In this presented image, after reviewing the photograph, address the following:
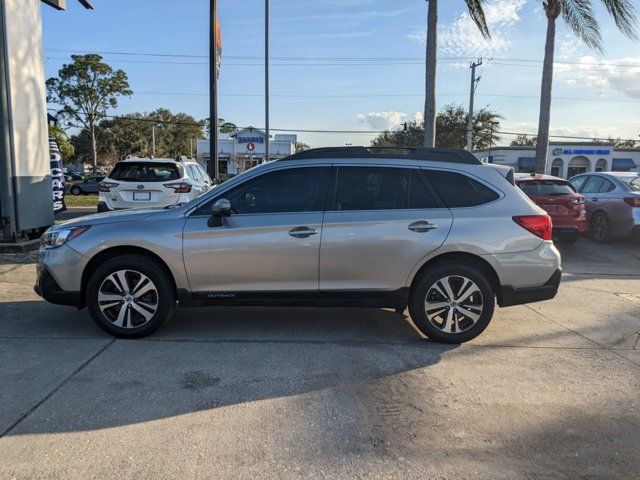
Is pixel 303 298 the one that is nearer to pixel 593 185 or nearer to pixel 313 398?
pixel 313 398

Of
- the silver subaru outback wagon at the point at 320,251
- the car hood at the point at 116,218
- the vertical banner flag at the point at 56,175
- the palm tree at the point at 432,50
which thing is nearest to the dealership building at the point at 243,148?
the palm tree at the point at 432,50

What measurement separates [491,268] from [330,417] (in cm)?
229

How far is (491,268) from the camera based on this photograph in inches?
190

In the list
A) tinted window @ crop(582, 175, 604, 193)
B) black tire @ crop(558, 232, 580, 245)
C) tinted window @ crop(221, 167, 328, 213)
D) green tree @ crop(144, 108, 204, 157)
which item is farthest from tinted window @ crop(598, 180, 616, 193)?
green tree @ crop(144, 108, 204, 157)

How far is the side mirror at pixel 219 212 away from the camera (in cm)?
458

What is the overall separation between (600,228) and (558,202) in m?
2.40

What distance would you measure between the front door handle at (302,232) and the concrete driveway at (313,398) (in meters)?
1.05

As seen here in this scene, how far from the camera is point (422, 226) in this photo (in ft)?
15.5

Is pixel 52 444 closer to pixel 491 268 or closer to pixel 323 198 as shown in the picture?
pixel 323 198

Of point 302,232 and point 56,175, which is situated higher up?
point 56,175

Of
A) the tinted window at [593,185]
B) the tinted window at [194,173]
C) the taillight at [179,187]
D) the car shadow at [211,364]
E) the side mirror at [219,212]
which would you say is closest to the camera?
the car shadow at [211,364]

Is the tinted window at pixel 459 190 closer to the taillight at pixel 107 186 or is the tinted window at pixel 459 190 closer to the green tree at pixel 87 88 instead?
the taillight at pixel 107 186

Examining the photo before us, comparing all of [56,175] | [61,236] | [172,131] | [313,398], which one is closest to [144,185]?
[56,175]

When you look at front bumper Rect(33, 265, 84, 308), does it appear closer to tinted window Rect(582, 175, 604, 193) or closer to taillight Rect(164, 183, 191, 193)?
taillight Rect(164, 183, 191, 193)
